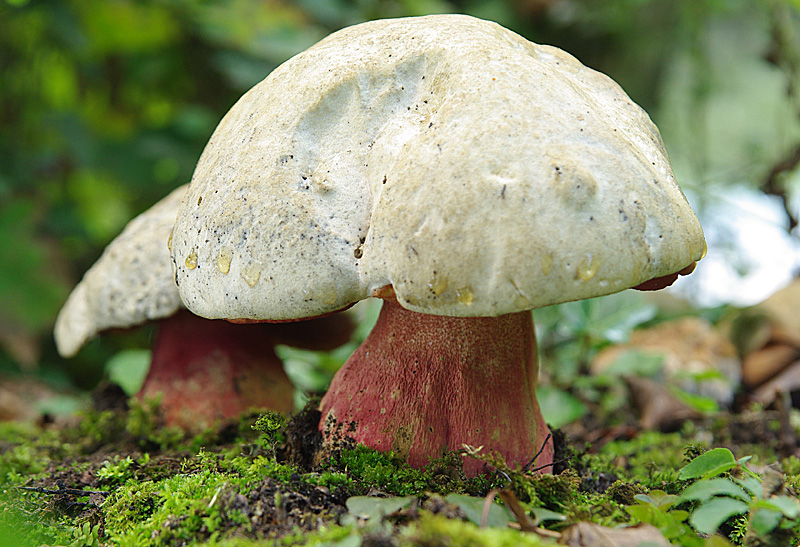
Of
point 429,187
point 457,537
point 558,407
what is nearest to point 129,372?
point 558,407

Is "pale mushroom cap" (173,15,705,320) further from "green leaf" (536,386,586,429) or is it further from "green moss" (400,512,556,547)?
"green leaf" (536,386,586,429)

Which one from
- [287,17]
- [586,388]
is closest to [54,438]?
[586,388]

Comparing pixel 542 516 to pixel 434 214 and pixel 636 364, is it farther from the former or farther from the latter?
pixel 636 364

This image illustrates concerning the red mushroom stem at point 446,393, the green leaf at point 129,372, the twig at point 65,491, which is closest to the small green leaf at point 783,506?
the red mushroom stem at point 446,393

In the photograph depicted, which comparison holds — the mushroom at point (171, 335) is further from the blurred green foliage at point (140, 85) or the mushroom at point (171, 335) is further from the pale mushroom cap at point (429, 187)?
the blurred green foliage at point (140, 85)

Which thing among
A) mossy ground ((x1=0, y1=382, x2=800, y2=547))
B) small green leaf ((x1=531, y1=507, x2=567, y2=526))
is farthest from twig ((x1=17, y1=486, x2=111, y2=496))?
small green leaf ((x1=531, y1=507, x2=567, y2=526))

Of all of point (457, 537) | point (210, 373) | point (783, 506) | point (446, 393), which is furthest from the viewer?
point (210, 373)

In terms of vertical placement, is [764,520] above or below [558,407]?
above
